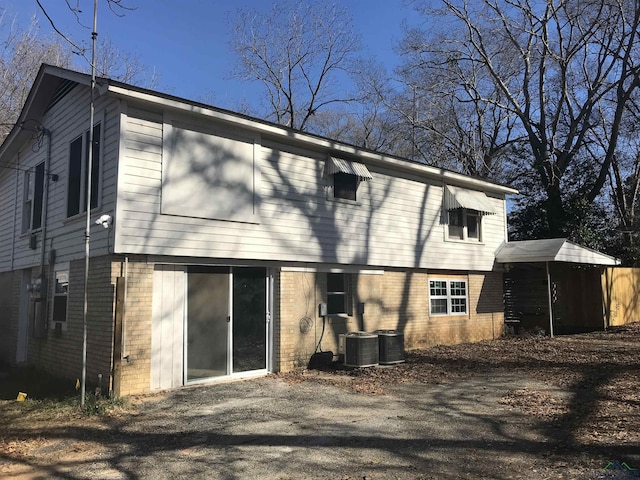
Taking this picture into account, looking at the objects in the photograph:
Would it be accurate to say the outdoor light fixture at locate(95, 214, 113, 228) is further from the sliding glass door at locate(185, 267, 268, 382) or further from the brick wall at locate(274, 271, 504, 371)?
the brick wall at locate(274, 271, 504, 371)

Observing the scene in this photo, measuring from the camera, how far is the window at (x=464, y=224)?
52.9 ft

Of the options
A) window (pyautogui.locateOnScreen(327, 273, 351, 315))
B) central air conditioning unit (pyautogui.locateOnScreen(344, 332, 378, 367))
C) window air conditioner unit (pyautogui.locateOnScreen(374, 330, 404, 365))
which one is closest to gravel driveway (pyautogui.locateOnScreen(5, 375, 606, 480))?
central air conditioning unit (pyautogui.locateOnScreen(344, 332, 378, 367))

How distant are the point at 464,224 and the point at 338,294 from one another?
6121mm

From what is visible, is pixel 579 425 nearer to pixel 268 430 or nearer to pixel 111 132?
pixel 268 430

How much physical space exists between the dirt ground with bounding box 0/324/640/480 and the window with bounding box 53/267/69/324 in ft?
5.98

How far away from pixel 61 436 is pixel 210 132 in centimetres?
598

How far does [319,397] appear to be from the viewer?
870 cm

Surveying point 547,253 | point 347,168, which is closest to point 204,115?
point 347,168

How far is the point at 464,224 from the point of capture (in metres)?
16.5

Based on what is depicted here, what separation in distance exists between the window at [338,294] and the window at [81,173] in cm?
558

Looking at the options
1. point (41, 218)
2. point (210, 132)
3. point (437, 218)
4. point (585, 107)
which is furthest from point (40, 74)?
point (585, 107)

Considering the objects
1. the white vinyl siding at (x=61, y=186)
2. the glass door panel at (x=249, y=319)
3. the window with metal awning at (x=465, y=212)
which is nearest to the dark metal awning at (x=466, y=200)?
the window with metal awning at (x=465, y=212)

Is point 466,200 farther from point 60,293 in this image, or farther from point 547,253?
point 60,293

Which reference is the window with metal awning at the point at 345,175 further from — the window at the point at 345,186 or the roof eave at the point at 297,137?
the roof eave at the point at 297,137
